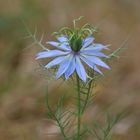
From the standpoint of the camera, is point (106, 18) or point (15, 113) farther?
point (106, 18)

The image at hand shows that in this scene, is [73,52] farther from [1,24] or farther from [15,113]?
[1,24]

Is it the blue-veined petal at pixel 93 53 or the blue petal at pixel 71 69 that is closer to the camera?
the blue petal at pixel 71 69

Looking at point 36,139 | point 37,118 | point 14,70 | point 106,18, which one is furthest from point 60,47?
point 106,18

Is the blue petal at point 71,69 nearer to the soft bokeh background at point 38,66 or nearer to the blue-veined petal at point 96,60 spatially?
the blue-veined petal at point 96,60

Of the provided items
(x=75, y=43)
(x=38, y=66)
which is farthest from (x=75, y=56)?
(x=38, y=66)

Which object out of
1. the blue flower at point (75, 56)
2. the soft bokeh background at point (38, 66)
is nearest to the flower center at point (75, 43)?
the blue flower at point (75, 56)

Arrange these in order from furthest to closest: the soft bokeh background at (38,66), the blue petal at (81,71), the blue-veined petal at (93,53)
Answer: the soft bokeh background at (38,66) → the blue-veined petal at (93,53) → the blue petal at (81,71)

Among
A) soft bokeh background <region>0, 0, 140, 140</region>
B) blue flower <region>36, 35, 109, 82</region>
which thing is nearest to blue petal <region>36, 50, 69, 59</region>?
blue flower <region>36, 35, 109, 82</region>
